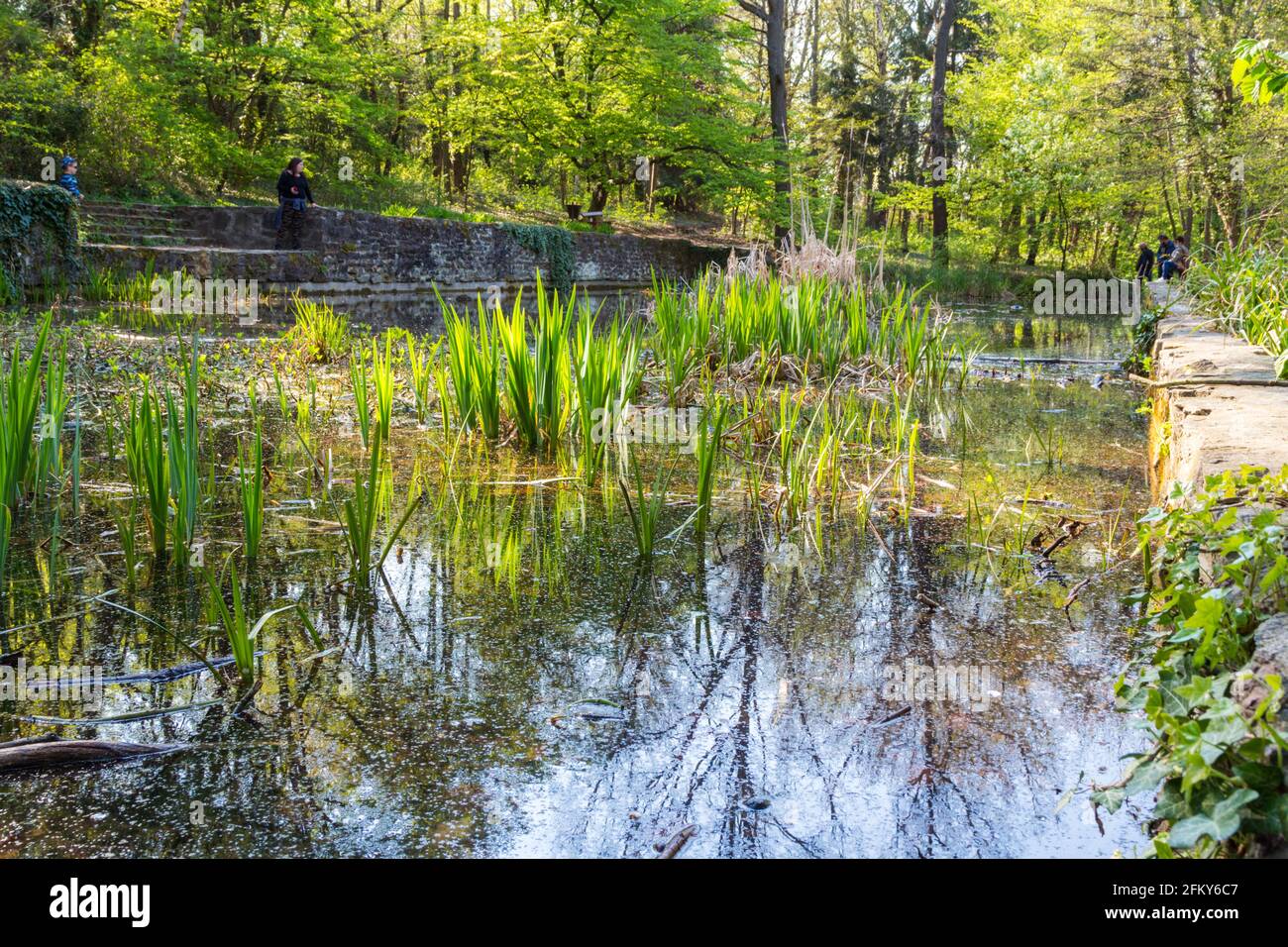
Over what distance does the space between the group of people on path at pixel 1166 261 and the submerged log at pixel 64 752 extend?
1361cm

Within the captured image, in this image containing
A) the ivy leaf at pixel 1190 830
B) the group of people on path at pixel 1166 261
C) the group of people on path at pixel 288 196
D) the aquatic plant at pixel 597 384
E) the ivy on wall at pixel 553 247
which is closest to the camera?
the ivy leaf at pixel 1190 830

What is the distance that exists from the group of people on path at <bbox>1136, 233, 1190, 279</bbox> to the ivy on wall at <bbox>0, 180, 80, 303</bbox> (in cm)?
1280

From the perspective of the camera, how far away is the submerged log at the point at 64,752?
1759mm

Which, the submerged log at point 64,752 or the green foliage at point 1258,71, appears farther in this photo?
the green foliage at point 1258,71

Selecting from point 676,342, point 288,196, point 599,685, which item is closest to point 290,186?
point 288,196

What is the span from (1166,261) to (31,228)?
16.2 metres

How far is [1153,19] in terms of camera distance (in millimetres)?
16672

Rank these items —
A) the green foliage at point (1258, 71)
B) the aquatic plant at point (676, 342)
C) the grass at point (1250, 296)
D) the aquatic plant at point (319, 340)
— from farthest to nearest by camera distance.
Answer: the aquatic plant at point (319, 340) → the aquatic plant at point (676, 342) → the grass at point (1250, 296) → the green foliage at point (1258, 71)

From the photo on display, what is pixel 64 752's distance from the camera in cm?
179

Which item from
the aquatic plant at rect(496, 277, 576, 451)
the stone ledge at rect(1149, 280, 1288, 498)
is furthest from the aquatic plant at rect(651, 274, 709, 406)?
the stone ledge at rect(1149, 280, 1288, 498)

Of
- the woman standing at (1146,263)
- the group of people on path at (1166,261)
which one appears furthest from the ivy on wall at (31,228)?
the woman standing at (1146,263)

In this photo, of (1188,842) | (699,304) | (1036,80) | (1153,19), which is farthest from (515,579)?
(1036,80)

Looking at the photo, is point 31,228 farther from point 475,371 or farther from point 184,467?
point 184,467

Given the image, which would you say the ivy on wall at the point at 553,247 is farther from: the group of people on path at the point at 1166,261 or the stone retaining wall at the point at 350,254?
the group of people on path at the point at 1166,261
